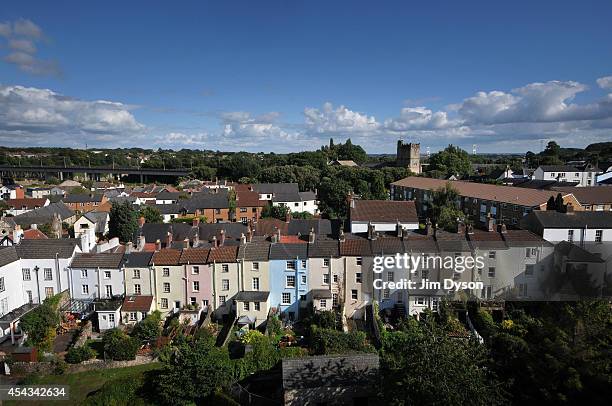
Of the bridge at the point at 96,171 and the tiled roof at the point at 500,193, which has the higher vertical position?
the bridge at the point at 96,171

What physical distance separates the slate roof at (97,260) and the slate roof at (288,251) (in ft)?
38.0

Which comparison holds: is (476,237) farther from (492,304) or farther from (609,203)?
(609,203)

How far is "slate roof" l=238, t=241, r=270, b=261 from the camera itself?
94.7 feet

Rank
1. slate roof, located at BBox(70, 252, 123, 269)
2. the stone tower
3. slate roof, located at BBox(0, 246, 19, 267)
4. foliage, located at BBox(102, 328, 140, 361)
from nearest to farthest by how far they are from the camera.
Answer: foliage, located at BBox(102, 328, 140, 361), slate roof, located at BBox(0, 246, 19, 267), slate roof, located at BBox(70, 252, 123, 269), the stone tower

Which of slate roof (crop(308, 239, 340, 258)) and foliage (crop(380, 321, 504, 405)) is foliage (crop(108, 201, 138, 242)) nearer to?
slate roof (crop(308, 239, 340, 258))

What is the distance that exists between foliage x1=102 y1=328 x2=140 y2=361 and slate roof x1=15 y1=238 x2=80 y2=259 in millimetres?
9518

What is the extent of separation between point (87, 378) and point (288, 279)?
544 inches

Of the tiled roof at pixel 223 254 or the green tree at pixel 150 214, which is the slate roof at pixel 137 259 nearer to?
the tiled roof at pixel 223 254

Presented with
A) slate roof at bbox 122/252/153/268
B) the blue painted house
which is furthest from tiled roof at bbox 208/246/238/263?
slate roof at bbox 122/252/153/268

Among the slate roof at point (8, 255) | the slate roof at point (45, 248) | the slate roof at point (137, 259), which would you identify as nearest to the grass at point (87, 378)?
the slate roof at point (137, 259)

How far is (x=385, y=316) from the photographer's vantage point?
92.1 feet

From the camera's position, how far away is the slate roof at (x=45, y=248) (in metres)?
30.1

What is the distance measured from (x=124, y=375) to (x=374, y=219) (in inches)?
1005

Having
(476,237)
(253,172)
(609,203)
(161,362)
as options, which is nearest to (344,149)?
(253,172)
